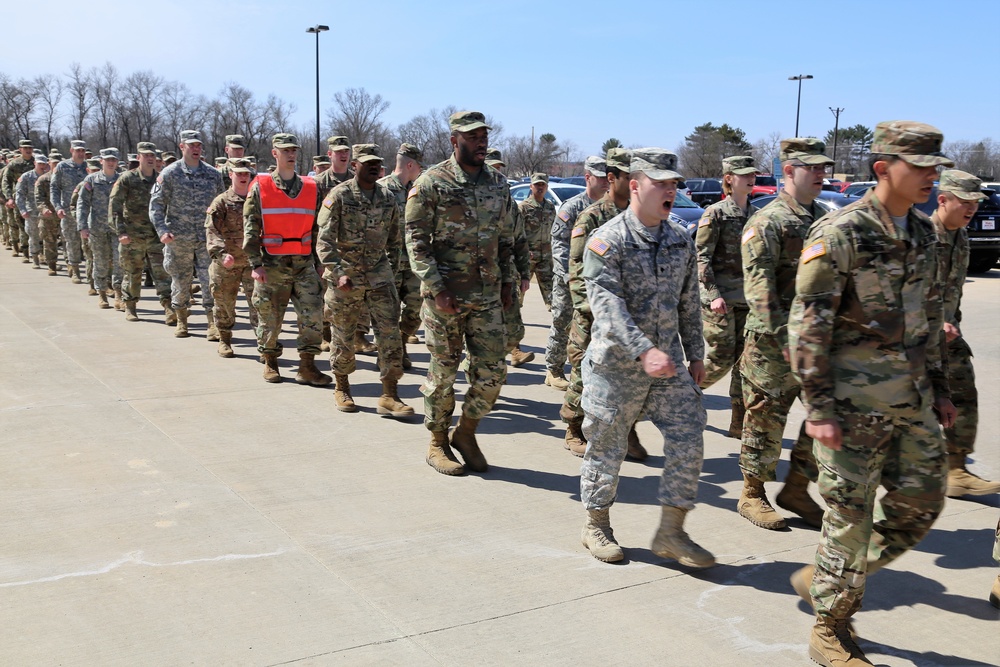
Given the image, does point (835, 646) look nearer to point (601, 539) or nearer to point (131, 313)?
point (601, 539)

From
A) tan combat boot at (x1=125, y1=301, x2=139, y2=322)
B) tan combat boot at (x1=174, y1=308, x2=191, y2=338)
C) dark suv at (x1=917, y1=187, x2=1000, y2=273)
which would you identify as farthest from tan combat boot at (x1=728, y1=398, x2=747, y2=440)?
dark suv at (x1=917, y1=187, x2=1000, y2=273)

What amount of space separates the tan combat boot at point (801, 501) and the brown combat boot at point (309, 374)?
4.59m

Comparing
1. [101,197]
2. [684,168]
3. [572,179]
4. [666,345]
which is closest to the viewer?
[666,345]

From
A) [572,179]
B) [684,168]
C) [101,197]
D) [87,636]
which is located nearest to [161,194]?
[101,197]

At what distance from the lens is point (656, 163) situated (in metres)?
4.42

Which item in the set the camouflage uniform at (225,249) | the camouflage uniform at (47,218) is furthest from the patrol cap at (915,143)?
the camouflage uniform at (47,218)

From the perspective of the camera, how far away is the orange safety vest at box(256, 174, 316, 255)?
8.27m

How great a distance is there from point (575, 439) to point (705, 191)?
26.1m

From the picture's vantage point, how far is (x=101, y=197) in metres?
13.0

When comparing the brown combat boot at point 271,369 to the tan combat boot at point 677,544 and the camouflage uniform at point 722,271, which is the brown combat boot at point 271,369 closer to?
the camouflage uniform at point 722,271

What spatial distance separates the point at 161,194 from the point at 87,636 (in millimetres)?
7416

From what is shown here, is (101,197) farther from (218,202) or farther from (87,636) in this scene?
(87,636)

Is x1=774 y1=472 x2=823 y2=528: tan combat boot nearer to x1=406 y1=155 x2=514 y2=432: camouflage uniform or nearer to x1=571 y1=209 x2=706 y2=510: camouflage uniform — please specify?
x1=571 y1=209 x2=706 y2=510: camouflage uniform

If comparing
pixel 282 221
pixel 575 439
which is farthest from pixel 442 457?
pixel 282 221
